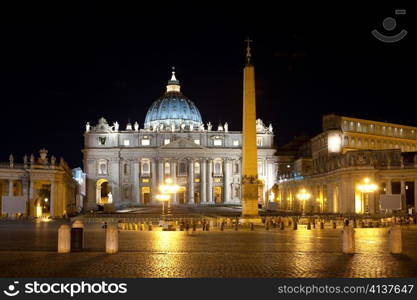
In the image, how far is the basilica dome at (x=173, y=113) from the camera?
135 metres

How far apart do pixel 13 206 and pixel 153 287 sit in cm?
2346

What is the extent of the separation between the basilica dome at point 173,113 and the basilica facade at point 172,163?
9.37 m

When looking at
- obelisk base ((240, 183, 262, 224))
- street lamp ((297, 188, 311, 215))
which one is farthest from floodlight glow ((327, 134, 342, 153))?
obelisk base ((240, 183, 262, 224))

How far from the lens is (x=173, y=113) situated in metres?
136

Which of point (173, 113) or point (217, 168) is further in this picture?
point (173, 113)

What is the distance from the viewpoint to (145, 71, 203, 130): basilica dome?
135 metres

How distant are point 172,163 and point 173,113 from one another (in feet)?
59.2

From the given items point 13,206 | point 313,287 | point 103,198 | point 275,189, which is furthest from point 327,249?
point 103,198

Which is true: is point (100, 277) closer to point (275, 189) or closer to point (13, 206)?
point (13, 206)

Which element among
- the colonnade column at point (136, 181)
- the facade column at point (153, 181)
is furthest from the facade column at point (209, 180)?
the colonnade column at point (136, 181)

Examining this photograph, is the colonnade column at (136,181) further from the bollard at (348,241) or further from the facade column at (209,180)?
the bollard at (348,241)

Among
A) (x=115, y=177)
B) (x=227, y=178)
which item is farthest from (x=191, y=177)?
(x=115, y=177)

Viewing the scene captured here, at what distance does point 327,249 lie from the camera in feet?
72.9

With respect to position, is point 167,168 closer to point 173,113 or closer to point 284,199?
point 173,113
